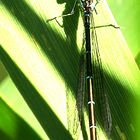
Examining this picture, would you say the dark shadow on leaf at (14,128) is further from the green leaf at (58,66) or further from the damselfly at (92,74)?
the damselfly at (92,74)

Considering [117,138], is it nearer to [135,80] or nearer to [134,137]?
[134,137]

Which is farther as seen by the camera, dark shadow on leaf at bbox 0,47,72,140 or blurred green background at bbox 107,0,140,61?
blurred green background at bbox 107,0,140,61

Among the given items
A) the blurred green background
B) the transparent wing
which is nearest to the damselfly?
the transparent wing

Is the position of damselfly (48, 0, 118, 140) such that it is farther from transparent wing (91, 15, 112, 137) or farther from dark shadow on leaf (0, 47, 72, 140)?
dark shadow on leaf (0, 47, 72, 140)

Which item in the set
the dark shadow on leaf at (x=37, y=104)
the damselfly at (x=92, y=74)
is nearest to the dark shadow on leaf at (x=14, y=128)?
the dark shadow on leaf at (x=37, y=104)

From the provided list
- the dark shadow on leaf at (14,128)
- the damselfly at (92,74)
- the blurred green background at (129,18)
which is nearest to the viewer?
the dark shadow on leaf at (14,128)

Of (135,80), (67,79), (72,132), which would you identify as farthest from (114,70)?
(72,132)

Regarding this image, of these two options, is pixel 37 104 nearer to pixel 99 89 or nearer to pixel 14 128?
pixel 14 128

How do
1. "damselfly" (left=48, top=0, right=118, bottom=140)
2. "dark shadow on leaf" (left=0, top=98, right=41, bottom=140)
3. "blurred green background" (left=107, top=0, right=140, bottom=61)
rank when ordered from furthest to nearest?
"blurred green background" (left=107, top=0, right=140, bottom=61), "damselfly" (left=48, top=0, right=118, bottom=140), "dark shadow on leaf" (left=0, top=98, right=41, bottom=140)
